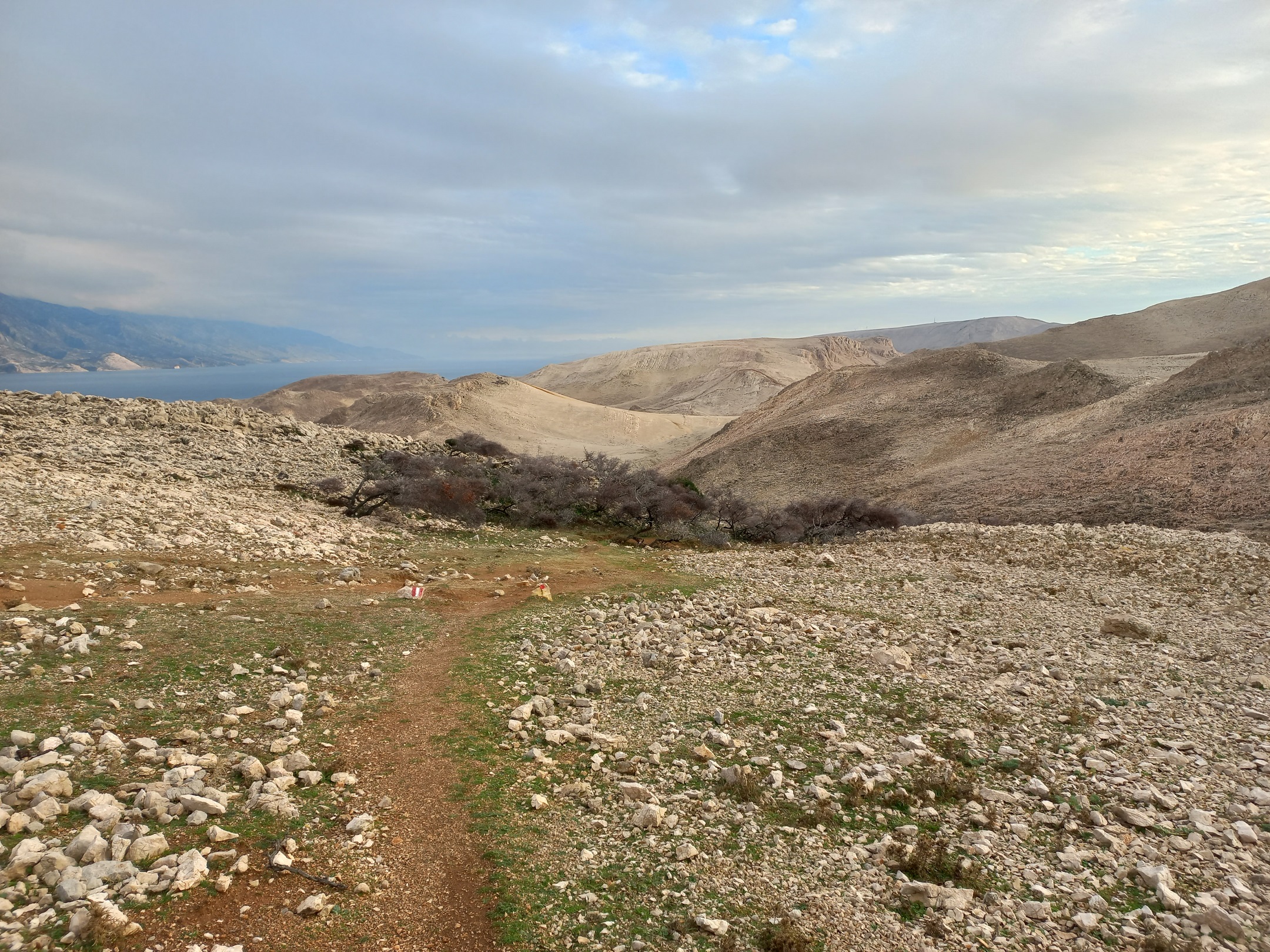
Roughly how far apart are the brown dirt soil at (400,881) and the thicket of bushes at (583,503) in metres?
11.5

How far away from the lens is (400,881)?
4836 millimetres

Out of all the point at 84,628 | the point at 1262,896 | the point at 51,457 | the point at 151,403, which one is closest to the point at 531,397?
the point at 151,403

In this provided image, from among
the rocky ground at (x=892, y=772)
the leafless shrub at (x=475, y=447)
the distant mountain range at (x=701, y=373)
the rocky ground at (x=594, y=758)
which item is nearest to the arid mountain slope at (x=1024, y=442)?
the rocky ground at (x=594, y=758)

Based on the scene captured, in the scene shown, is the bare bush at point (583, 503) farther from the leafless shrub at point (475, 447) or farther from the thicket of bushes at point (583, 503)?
the leafless shrub at point (475, 447)

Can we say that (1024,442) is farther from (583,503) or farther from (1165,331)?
(1165,331)

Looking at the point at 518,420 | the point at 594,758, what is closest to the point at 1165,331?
the point at 518,420

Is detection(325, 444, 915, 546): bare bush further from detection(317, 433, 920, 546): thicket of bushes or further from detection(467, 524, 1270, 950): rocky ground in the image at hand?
detection(467, 524, 1270, 950): rocky ground

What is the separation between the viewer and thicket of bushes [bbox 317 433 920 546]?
19.1m

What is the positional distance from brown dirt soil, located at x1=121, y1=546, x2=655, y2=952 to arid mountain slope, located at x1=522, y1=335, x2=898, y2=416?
273ft

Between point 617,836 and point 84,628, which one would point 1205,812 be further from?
point 84,628

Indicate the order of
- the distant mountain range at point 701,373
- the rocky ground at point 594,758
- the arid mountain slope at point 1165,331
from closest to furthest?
the rocky ground at point 594,758
the arid mountain slope at point 1165,331
the distant mountain range at point 701,373

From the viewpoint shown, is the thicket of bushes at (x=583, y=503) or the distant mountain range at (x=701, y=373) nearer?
the thicket of bushes at (x=583, y=503)

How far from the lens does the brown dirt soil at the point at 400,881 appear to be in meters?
4.20

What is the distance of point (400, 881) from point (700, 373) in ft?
355
